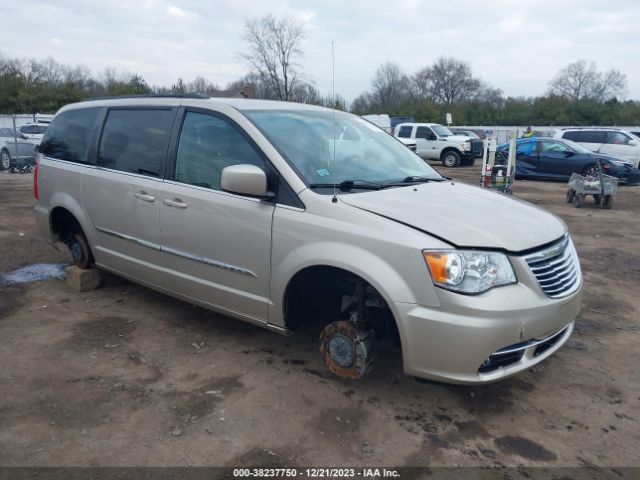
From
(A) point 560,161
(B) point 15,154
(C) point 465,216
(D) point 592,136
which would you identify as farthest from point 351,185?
(D) point 592,136

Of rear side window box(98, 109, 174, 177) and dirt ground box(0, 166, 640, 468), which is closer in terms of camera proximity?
dirt ground box(0, 166, 640, 468)

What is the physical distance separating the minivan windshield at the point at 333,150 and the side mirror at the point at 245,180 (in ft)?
0.90

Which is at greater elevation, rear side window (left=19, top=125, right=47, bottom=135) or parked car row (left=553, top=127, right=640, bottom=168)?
parked car row (left=553, top=127, right=640, bottom=168)

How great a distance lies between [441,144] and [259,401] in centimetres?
2063

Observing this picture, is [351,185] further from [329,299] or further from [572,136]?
[572,136]

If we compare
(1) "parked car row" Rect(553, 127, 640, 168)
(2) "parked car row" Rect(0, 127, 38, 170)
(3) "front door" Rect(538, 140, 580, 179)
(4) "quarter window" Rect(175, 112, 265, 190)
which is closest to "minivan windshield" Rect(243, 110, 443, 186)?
(4) "quarter window" Rect(175, 112, 265, 190)

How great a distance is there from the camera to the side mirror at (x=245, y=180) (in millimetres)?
3275

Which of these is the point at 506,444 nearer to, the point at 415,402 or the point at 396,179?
the point at 415,402

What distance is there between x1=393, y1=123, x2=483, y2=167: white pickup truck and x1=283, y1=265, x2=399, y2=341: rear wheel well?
64.5ft

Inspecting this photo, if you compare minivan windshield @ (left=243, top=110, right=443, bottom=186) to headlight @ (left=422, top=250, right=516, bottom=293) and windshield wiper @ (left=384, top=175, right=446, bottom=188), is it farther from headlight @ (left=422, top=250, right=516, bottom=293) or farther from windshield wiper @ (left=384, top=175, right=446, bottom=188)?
headlight @ (left=422, top=250, right=516, bottom=293)

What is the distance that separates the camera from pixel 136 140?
4438 millimetres

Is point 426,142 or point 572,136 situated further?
point 426,142

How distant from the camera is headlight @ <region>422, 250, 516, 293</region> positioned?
2.80m

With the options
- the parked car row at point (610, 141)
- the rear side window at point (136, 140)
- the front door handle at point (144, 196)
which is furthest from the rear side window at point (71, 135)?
the parked car row at point (610, 141)
